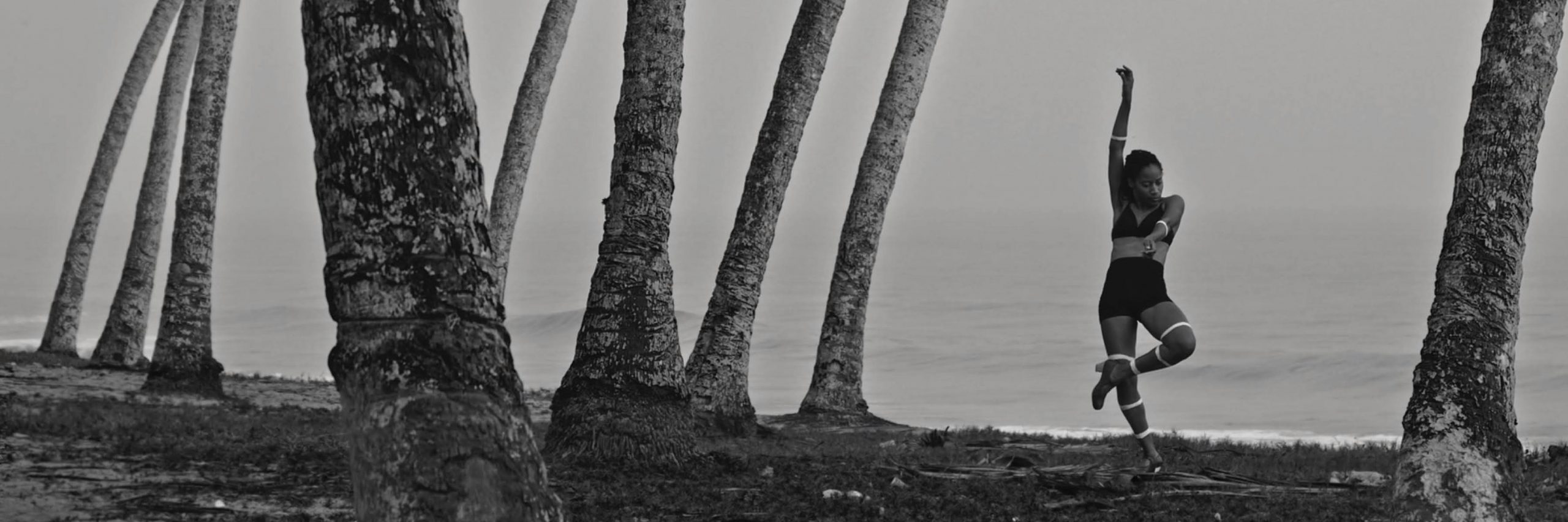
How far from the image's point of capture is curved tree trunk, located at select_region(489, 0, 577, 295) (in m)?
17.8

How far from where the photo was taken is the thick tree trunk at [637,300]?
9.59 metres

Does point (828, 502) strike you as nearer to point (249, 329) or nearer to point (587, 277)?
point (249, 329)

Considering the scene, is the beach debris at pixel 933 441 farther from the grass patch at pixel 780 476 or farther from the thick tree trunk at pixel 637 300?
the thick tree trunk at pixel 637 300

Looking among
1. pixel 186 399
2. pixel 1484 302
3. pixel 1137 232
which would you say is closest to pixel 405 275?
pixel 1484 302

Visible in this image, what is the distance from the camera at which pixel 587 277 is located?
93812mm

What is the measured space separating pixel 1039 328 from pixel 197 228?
142ft

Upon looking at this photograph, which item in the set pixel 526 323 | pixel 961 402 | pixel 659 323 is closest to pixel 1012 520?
pixel 659 323

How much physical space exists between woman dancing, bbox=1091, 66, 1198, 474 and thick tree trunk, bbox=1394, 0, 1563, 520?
176 cm

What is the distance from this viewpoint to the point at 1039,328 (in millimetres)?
55500

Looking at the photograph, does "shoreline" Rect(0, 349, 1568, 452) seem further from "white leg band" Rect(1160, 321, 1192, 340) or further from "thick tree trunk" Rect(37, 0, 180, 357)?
"white leg band" Rect(1160, 321, 1192, 340)

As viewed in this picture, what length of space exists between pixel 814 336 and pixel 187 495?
46.0 metres

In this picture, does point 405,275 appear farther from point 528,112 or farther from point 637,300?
point 528,112

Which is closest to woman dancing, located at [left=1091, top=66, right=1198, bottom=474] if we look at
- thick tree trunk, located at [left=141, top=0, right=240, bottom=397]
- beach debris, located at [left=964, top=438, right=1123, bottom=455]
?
beach debris, located at [left=964, top=438, right=1123, bottom=455]

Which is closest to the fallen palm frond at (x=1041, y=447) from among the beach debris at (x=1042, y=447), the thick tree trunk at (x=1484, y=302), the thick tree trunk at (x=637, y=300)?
the beach debris at (x=1042, y=447)
